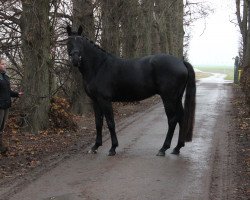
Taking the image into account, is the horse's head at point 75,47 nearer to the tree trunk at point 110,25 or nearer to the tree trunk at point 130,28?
the tree trunk at point 110,25

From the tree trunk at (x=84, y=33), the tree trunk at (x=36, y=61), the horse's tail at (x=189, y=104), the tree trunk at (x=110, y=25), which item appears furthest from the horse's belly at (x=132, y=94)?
the tree trunk at (x=110, y=25)

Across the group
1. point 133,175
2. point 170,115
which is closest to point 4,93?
point 133,175

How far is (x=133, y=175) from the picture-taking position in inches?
276

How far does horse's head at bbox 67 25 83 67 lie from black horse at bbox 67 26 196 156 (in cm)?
2

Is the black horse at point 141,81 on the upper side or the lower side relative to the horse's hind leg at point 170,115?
upper

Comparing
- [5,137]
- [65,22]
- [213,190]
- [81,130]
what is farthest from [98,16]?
[213,190]

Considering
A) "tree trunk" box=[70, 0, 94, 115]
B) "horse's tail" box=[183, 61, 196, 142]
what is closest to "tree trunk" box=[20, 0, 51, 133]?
"tree trunk" box=[70, 0, 94, 115]

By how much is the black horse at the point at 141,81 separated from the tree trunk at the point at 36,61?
2.40 meters

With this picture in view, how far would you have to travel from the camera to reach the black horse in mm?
8586

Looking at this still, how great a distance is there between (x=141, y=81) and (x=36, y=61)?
346 cm

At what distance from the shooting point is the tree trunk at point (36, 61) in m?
10.6

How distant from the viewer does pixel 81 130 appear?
12141mm

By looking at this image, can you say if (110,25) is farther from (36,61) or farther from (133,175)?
(133,175)

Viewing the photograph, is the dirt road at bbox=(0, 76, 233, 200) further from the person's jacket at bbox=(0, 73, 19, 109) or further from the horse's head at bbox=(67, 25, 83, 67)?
the horse's head at bbox=(67, 25, 83, 67)
